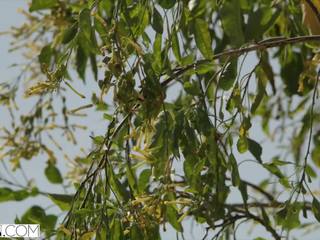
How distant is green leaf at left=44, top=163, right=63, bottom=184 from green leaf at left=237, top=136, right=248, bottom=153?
577 mm

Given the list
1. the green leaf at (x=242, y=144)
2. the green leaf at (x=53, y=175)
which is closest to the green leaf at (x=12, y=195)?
the green leaf at (x=53, y=175)

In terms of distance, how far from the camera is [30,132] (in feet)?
8.70

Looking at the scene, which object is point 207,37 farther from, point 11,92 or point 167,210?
point 11,92

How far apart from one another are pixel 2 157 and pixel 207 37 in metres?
1.10

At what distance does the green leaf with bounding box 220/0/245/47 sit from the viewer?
130cm

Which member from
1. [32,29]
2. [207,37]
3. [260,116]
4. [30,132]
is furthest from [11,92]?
[207,37]

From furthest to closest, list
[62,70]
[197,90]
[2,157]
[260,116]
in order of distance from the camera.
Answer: [260,116] < [2,157] < [197,90] < [62,70]

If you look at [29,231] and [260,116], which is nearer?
[29,231]

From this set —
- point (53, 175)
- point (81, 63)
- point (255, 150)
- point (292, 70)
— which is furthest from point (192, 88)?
point (292, 70)

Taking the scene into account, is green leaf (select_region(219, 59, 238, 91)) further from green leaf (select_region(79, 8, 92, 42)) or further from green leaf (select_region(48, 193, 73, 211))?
green leaf (select_region(48, 193, 73, 211))

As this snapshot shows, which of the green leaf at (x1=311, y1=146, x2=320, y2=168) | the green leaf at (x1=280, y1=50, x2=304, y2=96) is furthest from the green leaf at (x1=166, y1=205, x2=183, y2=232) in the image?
the green leaf at (x1=280, y1=50, x2=304, y2=96)

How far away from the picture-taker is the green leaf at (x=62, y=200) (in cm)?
181

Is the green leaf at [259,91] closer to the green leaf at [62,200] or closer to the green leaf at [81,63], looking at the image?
the green leaf at [62,200]

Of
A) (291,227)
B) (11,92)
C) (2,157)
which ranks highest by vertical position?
(11,92)
